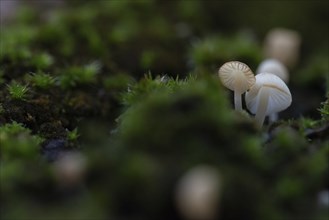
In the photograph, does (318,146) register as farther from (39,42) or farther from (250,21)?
(250,21)

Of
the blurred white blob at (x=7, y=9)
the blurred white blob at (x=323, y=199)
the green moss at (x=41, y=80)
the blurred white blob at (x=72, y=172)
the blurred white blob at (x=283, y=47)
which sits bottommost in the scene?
the blurred white blob at (x=323, y=199)

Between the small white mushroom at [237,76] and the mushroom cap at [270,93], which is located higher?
the small white mushroom at [237,76]

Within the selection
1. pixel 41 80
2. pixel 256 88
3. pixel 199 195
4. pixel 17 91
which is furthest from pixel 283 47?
pixel 199 195

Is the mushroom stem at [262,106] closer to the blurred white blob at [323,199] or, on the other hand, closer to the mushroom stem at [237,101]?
the mushroom stem at [237,101]

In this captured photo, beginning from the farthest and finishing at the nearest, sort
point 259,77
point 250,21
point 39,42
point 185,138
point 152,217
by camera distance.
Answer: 1. point 250,21
2. point 39,42
3. point 259,77
4. point 185,138
5. point 152,217

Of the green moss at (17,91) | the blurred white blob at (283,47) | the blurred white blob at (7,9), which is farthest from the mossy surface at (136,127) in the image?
the blurred white blob at (7,9)

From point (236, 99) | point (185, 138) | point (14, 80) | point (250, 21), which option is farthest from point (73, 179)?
point (250, 21)

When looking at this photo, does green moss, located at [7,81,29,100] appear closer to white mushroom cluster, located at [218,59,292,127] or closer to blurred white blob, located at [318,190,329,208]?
white mushroom cluster, located at [218,59,292,127]
